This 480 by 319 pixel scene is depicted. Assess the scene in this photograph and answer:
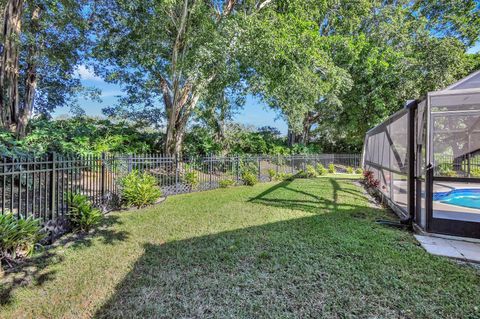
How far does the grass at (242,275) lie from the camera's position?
224cm

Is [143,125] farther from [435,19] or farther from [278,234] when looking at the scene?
[435,19]

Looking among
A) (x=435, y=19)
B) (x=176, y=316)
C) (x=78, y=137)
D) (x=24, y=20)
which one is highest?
(x=435, y=19)

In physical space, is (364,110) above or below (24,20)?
below

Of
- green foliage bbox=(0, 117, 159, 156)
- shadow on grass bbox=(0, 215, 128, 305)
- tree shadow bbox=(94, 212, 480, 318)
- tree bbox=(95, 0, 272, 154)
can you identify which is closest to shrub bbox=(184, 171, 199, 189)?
tree bbox=(95, 0, 272, 154)

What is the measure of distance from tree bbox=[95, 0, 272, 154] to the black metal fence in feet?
6.78

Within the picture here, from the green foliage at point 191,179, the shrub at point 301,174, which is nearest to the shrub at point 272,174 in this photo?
the shrub at point 301,174

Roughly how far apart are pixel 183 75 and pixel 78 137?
Answer: 14.5 ft

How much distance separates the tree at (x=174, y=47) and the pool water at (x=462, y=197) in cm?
621

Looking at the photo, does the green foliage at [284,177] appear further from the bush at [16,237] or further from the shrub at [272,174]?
the bush at [16,237]

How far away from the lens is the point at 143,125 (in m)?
11.9

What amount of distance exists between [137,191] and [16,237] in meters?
2.88

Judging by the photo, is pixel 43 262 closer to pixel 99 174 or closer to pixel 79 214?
pixel 79 214

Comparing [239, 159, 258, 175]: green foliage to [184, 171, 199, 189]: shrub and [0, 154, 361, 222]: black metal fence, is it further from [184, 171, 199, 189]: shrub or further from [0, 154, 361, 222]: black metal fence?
[184, 171, 199, 189]: shrub

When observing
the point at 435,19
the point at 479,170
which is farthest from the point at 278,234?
the point at 435,19
